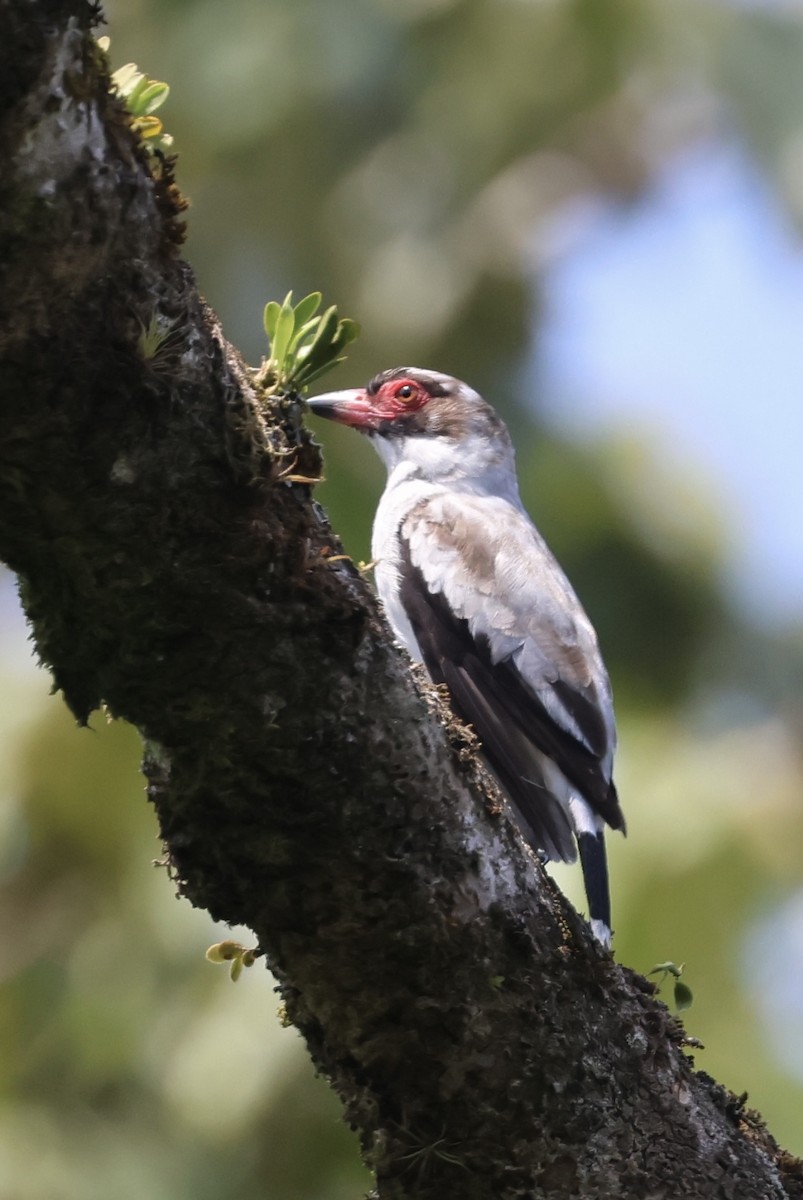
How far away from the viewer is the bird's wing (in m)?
5.15

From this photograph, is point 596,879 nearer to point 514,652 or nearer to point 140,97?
point 514,652

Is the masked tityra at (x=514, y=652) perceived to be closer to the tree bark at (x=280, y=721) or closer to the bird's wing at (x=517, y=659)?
the bird's wing at (x=517, y=659)

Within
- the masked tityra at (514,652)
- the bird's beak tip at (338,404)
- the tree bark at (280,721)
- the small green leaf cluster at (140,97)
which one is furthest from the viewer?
the bird's beak tip at (338,404)

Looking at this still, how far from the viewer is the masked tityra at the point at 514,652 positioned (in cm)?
512

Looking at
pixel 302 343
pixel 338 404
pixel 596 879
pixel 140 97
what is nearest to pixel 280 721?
pixel 302 343

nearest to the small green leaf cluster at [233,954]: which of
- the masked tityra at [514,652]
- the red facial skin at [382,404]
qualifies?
the masked tityra at [514,652]

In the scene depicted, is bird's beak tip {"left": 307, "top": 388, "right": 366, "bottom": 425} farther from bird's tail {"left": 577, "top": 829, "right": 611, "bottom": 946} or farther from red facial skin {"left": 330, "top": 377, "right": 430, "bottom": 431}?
bird's tail {"left": 577, "top": 829, "right": 611, "bottom": 946}

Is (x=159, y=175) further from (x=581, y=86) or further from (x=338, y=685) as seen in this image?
(x=581, y=86)

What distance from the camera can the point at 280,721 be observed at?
288 cm

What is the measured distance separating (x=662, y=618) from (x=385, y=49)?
4762 mm

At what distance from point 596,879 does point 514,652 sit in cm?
90

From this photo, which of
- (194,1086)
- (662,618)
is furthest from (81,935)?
(662,618)

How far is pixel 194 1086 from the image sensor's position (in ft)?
28.7

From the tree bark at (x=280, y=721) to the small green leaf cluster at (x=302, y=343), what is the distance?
0.30 feet
